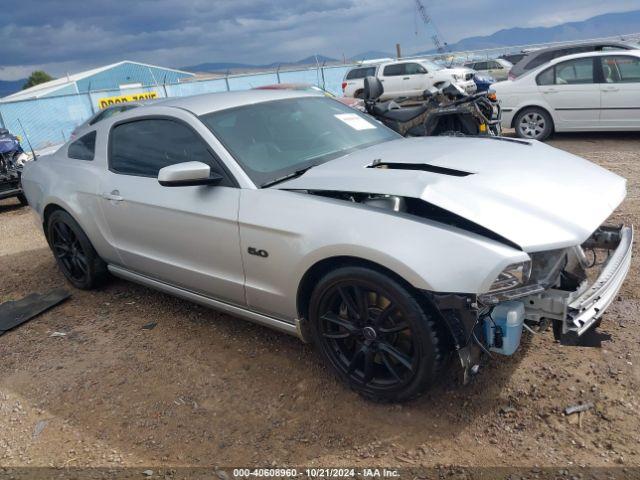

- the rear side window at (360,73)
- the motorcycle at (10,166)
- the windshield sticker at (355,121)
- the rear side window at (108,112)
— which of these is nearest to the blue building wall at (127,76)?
the rear side window at (360,73)

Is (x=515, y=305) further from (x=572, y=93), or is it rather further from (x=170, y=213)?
(x=572, y=93)

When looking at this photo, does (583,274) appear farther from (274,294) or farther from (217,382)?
(217,382)

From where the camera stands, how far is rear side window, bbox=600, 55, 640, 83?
8219 millimetres

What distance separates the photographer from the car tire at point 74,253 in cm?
420

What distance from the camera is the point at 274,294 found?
9.21 ft

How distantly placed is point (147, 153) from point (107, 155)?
0.50m

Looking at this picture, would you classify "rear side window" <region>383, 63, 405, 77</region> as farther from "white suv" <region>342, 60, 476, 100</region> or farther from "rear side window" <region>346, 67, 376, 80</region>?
"rear side window" <region>346, 67, 376, 80</region>

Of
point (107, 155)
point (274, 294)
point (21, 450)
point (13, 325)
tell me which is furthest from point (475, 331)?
point (13, 325)

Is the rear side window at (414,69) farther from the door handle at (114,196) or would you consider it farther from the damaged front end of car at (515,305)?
the damaged front end of car at (515,305)

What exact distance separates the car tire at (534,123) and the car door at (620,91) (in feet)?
2.89

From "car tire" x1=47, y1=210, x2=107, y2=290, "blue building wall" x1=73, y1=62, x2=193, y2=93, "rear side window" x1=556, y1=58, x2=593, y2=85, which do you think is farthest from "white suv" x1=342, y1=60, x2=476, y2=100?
"blue building wall" x1=73, y1=62, x2=193, y2=93

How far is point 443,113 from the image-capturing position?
7.30 meters

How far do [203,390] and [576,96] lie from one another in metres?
8.44

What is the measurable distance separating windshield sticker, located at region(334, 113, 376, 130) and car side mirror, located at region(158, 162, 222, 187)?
1.26m
